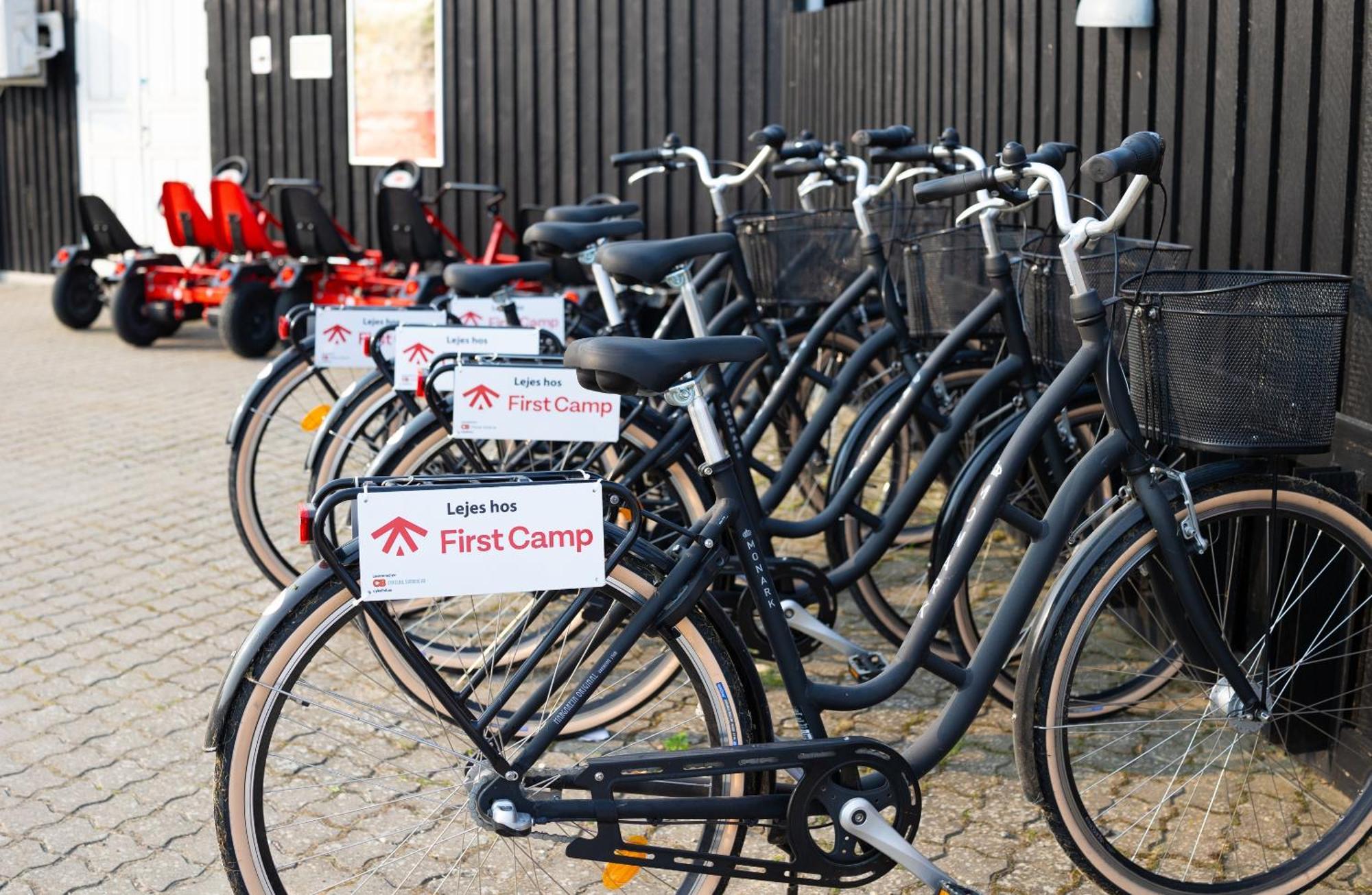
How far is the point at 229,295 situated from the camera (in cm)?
1012

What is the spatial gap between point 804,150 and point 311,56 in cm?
756

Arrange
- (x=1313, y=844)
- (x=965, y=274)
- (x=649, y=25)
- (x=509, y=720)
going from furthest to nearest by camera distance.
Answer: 1. (x=649, y=25)
2. (x=965, y=274)
3. (x=1313, y=844)
4. (x=509, y=720)

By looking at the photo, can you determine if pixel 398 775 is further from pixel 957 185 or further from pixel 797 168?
pixel 797 168

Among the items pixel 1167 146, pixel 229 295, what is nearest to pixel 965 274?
pixel 1167 146

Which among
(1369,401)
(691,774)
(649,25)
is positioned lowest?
(691,774)

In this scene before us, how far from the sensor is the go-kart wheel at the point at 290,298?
398 inches

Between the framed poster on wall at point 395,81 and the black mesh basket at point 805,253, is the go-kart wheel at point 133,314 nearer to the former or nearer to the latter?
the framed poster on wall at point 395,81

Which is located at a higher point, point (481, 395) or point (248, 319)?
point (481, 395)

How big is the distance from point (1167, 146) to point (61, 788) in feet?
10.9

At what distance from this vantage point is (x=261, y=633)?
8.57 ft

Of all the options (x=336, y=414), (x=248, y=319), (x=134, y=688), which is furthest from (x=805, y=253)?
(x=248, y=319)

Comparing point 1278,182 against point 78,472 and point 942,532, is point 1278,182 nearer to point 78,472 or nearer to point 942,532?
point 942,532

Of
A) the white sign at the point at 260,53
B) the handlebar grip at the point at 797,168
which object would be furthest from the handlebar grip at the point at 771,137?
the white sign at the point at 260,53

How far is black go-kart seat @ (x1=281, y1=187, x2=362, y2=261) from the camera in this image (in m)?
9.95
